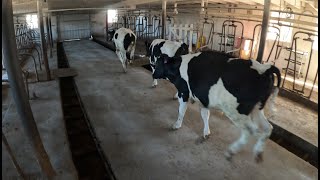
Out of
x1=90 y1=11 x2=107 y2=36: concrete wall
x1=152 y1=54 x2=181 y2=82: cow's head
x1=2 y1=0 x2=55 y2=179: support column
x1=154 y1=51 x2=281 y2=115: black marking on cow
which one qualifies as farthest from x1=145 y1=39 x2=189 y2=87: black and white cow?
x1=90 y1=11 x2=107 y2=36: concrete wall

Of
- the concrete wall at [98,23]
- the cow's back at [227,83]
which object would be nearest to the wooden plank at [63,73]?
the cow's back at [227,83]

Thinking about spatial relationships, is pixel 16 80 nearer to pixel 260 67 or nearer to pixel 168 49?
pixel 260 67

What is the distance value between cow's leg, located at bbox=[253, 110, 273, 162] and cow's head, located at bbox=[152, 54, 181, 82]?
132 cm

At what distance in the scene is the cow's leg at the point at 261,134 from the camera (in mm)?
2871

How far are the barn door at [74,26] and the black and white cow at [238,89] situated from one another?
16.7 m

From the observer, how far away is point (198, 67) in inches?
135

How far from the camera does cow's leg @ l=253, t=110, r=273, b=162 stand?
2871 millimetres

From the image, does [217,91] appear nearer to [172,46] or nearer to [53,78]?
[172,46]

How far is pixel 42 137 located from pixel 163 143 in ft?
5.68

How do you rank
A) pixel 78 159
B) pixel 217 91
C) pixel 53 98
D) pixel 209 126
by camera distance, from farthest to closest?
1. pixel 53 98
2. pixel 209 126
3. pixel 78 159
4. pixel 217 91

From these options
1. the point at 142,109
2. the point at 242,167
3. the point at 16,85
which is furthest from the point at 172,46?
the point at 16,85

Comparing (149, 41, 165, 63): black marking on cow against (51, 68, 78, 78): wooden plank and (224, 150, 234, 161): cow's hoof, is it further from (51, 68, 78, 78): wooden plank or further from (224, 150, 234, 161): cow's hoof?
(224, 150, 234, 161): cow's hoof

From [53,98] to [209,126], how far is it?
10.6 ft

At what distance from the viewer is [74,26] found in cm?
1872
